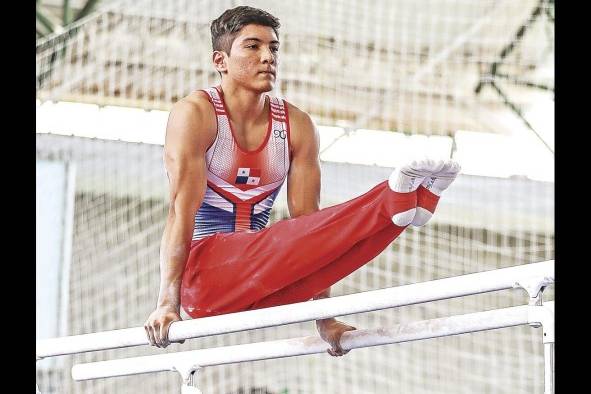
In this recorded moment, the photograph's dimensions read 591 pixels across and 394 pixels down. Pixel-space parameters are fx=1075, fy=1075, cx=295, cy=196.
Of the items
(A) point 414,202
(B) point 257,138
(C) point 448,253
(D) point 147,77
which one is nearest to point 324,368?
(C) point 448,253

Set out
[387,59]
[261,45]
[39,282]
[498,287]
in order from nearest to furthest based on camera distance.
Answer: [498,287] → [261,45] → [39,282] → [387,59]

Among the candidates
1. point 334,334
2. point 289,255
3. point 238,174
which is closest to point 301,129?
point 238,174

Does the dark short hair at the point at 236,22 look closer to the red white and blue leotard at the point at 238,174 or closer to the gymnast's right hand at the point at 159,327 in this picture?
the red white and blue leotard at the point at 238,174

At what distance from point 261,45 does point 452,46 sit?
2871 mm

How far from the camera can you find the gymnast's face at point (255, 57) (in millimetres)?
2688

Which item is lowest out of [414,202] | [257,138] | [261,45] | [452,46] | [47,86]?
[414,202]

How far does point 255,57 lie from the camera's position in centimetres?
269

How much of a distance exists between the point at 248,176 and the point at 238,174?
0.03 metres

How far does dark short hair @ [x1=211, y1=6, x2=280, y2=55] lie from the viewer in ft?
8.84

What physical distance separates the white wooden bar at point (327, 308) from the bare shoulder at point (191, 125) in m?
0.45

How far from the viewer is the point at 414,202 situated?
7.25 feet

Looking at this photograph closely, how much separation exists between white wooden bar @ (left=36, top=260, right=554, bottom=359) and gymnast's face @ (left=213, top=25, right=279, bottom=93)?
0.66 meters

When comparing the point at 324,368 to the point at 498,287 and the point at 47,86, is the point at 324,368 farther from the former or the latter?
the point at 498,287

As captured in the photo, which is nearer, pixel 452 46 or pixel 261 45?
pixel 261 45
